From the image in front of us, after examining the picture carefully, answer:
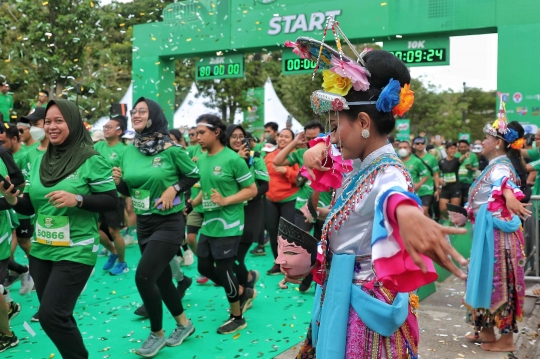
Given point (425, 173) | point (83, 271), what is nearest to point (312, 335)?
point (83, 271)

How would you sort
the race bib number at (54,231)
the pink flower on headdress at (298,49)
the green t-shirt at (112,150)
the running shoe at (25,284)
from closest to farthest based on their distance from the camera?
the pink flower on headdress at (298,49), the race bib number at (54,231), the running shoe at (25,284), the green t-shirt at (112,150)

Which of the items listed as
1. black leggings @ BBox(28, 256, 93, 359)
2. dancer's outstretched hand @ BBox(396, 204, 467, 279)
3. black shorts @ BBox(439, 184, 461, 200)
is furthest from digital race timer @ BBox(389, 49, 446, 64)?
dancer's outstretched hand @ BBox(396, 204, 467, 279)

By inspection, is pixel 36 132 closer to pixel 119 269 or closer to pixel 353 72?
pixel 119 269

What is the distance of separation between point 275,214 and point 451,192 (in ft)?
22.9

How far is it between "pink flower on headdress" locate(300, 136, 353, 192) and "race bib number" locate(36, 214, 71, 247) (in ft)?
6.60

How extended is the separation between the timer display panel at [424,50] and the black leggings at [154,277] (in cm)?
947

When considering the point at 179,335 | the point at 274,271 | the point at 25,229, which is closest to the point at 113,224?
the point at 25,229

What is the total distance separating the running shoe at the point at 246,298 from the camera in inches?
242

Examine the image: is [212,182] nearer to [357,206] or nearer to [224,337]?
[224,337]

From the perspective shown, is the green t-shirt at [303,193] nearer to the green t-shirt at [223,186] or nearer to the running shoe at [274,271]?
the running shoe at [274,271]

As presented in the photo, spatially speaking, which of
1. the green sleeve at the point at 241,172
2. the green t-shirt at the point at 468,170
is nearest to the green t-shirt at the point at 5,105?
the green sleeve at the point at 241,172

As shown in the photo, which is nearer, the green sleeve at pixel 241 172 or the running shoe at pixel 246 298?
the green sleeve at pixel 241 172

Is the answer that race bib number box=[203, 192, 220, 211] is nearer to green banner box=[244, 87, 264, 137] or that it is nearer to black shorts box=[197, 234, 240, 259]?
black shorts box=[197, 234, 240, 259]

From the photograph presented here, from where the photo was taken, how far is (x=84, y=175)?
3.96 metres
